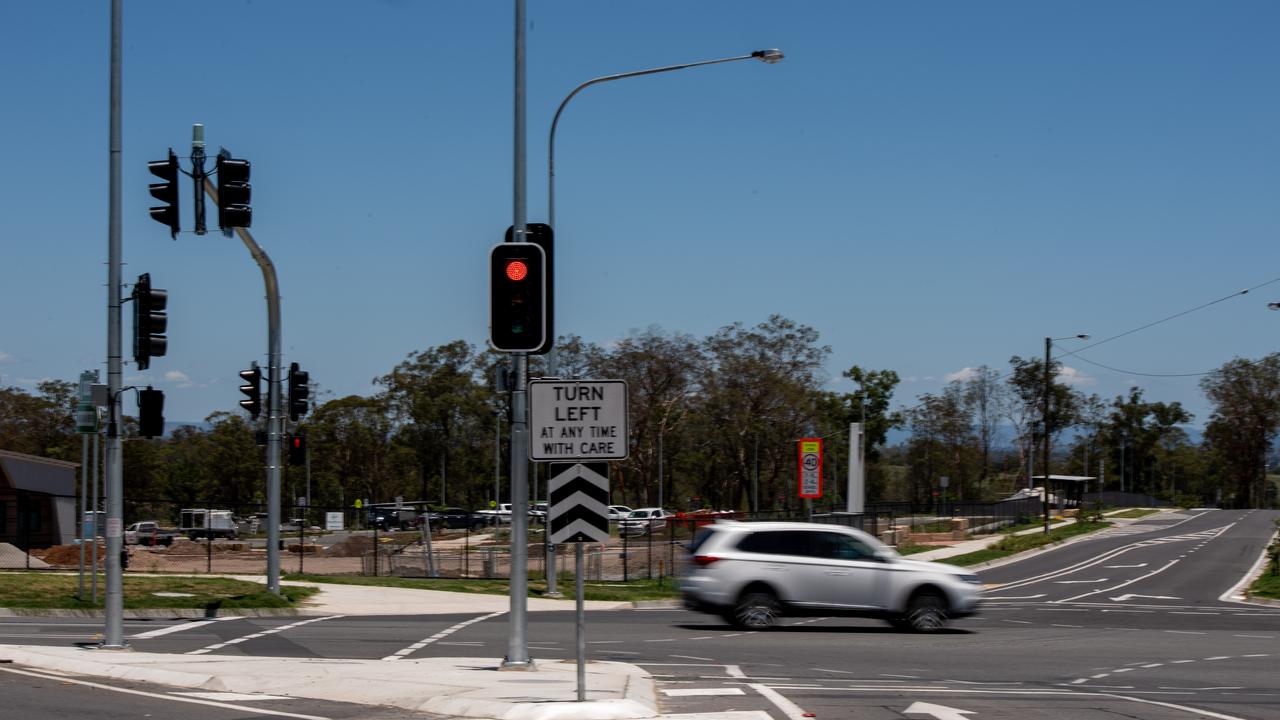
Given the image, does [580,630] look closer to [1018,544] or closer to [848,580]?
[848,580]

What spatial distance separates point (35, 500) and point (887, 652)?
46687 mm

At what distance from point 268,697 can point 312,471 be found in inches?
3589

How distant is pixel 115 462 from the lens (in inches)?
698

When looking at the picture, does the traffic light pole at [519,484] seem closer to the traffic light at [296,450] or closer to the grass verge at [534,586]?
the traffic light at [296,450]

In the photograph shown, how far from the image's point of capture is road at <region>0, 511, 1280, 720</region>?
43.2 feet

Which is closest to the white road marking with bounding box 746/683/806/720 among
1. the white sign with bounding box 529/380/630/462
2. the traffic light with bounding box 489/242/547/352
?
the white sign with bounding box 529/380/630/462

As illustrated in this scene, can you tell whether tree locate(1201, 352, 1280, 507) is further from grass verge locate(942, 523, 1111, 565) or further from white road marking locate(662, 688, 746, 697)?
white road marking locate(662, 688, 746, 697)

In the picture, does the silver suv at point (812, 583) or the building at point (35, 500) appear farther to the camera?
the building at point (35, 500)

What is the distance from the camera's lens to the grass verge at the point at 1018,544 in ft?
172

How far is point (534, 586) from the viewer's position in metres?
33.1

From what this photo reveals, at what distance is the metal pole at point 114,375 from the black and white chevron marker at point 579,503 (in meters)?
8.37

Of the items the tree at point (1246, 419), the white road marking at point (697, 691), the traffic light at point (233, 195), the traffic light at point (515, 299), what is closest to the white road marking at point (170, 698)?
the white road marking at point (697, 691)

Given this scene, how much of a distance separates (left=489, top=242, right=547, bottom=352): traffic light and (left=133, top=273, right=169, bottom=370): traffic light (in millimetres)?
7255

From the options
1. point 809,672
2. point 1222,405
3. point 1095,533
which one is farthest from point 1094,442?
point 809,672
